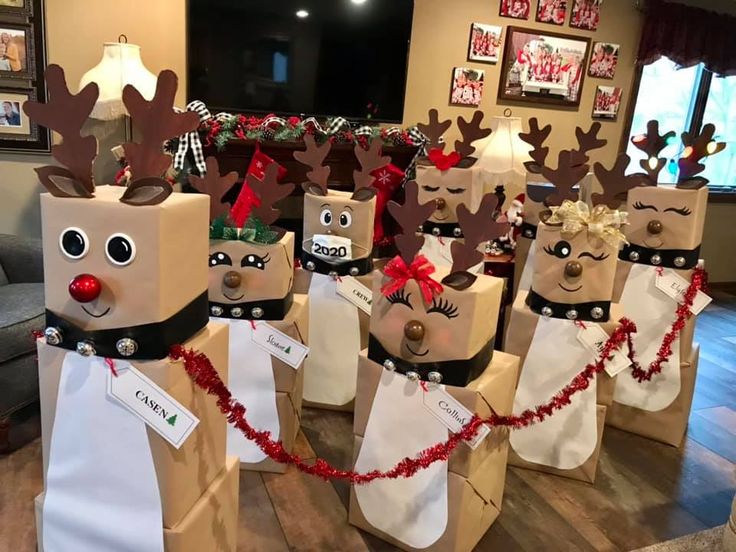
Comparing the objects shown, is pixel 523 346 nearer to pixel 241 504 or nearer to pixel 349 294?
pixel 349 294

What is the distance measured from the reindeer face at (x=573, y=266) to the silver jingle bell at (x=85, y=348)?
1306 millimetres


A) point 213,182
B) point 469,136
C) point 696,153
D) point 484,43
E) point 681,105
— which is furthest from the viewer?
point 681,105

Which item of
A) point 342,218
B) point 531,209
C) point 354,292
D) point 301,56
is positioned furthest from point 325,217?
point 301,56

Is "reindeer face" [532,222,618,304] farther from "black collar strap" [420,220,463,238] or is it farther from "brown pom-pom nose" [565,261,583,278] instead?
"black collar strap" [420,220,463,238]

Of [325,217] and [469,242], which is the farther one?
[325,217]

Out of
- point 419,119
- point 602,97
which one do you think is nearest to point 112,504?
point 419,119

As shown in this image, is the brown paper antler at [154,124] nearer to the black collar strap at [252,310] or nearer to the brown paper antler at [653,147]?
the black collar strap at [252,310]

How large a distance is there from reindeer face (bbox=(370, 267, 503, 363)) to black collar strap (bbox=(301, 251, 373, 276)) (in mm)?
636

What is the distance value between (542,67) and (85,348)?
3.71 metres

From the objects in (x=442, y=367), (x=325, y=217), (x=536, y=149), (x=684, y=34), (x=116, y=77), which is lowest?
(x=442, y=367)

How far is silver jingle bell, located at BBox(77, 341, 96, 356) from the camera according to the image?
1.08 meters

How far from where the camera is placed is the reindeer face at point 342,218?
2105mm

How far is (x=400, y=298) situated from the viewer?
1486 mm

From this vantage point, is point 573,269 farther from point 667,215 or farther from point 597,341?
point 667,215
